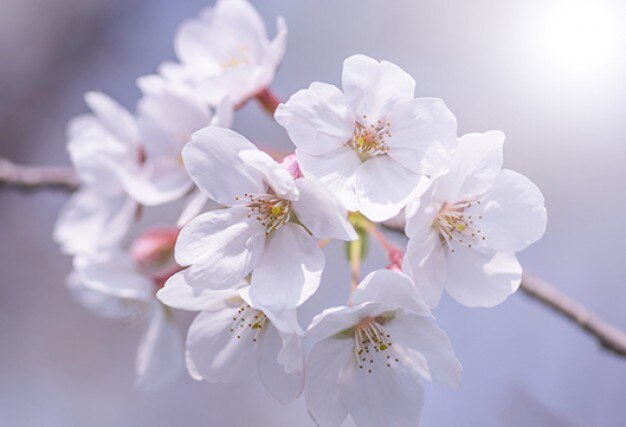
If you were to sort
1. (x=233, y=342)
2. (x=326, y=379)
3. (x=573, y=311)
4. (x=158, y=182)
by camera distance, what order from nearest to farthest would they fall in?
(x=326, y=379) < (x=233, y=342) < (x=573, y=311) < (x=158, y=182)

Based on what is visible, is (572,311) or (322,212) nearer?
(322,212)

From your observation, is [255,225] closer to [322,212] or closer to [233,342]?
[322,212]

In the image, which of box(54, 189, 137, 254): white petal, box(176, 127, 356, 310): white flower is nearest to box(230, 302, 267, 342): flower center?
box(176, 127, 356, 310): white flower

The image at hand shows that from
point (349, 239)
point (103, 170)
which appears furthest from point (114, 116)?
point (349, 239)

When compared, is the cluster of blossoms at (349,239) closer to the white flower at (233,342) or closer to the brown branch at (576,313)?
the white flower at (233,342)

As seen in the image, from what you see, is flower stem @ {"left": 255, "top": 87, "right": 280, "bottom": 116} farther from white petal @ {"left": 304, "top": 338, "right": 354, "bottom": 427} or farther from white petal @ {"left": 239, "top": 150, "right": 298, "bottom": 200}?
white petal @ {"left": 304, "top": 338, "right": 354, "bottom": 427}

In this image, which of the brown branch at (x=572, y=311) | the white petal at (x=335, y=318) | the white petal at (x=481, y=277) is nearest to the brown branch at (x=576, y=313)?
the brown branch at (x=572, y=311)
